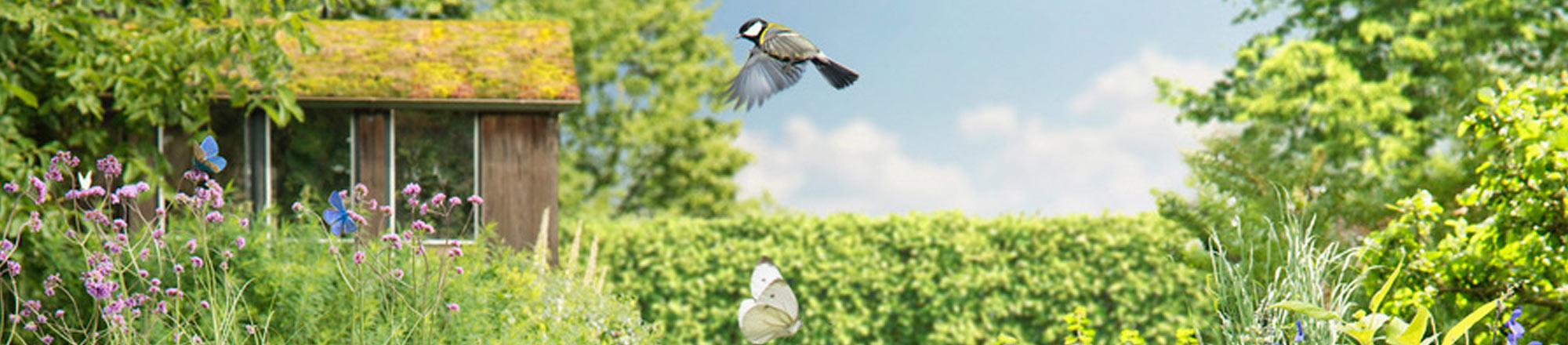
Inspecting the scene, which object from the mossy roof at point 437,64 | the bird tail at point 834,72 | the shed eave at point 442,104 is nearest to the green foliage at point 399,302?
the bird tail at point 834,72

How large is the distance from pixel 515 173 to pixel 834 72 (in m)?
6.95

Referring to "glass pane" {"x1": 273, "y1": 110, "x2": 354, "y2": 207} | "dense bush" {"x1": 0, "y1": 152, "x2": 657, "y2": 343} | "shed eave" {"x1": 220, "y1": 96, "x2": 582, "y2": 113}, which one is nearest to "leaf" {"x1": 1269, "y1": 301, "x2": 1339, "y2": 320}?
"dense bush" {"x1": 0, "y1": 152, "x2": 657, "y2": 343}

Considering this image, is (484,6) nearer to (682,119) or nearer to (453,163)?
(682,119)

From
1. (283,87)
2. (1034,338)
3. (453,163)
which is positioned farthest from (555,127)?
(1034,338)

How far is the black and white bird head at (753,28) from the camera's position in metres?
4.11

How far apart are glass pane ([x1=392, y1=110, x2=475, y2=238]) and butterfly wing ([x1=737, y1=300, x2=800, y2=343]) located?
17.7 feet

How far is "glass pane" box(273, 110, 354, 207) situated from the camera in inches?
412

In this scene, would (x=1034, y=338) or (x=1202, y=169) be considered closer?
(x=1202, y=169)

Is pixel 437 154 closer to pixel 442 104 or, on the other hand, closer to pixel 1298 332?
pixel 442 104

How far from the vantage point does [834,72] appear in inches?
158

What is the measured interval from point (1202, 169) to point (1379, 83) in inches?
361

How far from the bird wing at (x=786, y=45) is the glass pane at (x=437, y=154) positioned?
6869mm

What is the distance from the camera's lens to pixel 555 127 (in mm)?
10688

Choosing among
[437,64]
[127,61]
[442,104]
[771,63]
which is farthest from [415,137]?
[771,63]
